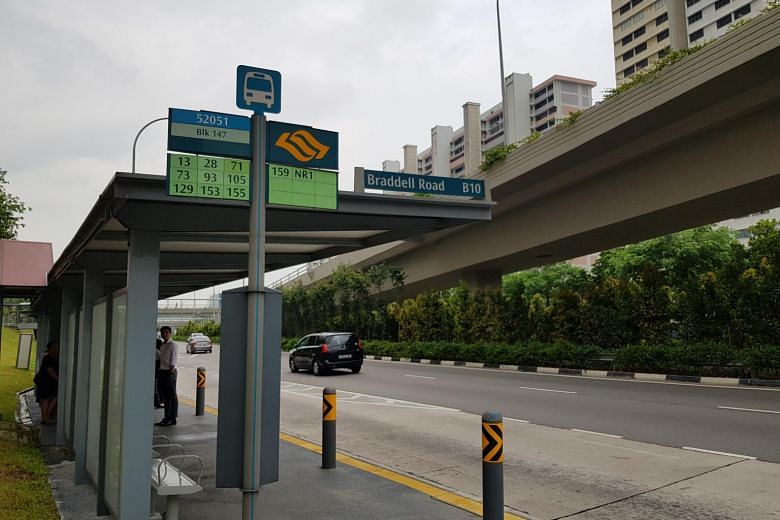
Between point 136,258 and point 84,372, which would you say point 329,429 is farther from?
point 136,258

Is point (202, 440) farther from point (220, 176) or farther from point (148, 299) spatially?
point (220, 176)

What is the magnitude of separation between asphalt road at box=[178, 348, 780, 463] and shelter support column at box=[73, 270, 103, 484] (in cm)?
733

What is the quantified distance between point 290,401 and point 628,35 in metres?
84.7

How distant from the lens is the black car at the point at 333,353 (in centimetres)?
2289

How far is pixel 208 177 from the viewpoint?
4215 millimetres

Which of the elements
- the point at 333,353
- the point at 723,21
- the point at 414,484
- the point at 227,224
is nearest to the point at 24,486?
the point at 227,224

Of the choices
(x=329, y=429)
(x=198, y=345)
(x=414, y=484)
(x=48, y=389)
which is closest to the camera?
(x=414, y=484)

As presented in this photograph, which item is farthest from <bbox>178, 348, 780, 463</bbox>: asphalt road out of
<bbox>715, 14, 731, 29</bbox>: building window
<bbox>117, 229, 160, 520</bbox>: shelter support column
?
<bbox>715, 14, 731, 29</bbox>: building window

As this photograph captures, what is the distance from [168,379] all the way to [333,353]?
11.5m

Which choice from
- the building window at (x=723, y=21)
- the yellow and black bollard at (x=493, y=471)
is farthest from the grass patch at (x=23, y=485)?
the building window at (x=723, y=21)

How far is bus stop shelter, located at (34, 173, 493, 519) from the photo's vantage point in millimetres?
5090

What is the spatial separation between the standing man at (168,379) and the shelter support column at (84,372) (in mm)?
3995

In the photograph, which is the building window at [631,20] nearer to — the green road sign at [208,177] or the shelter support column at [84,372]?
the shelter support column at [84,372]

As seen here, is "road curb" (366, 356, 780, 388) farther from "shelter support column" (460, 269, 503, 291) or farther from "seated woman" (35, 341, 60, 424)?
"seated woman" (35, 341, 60, 424)
